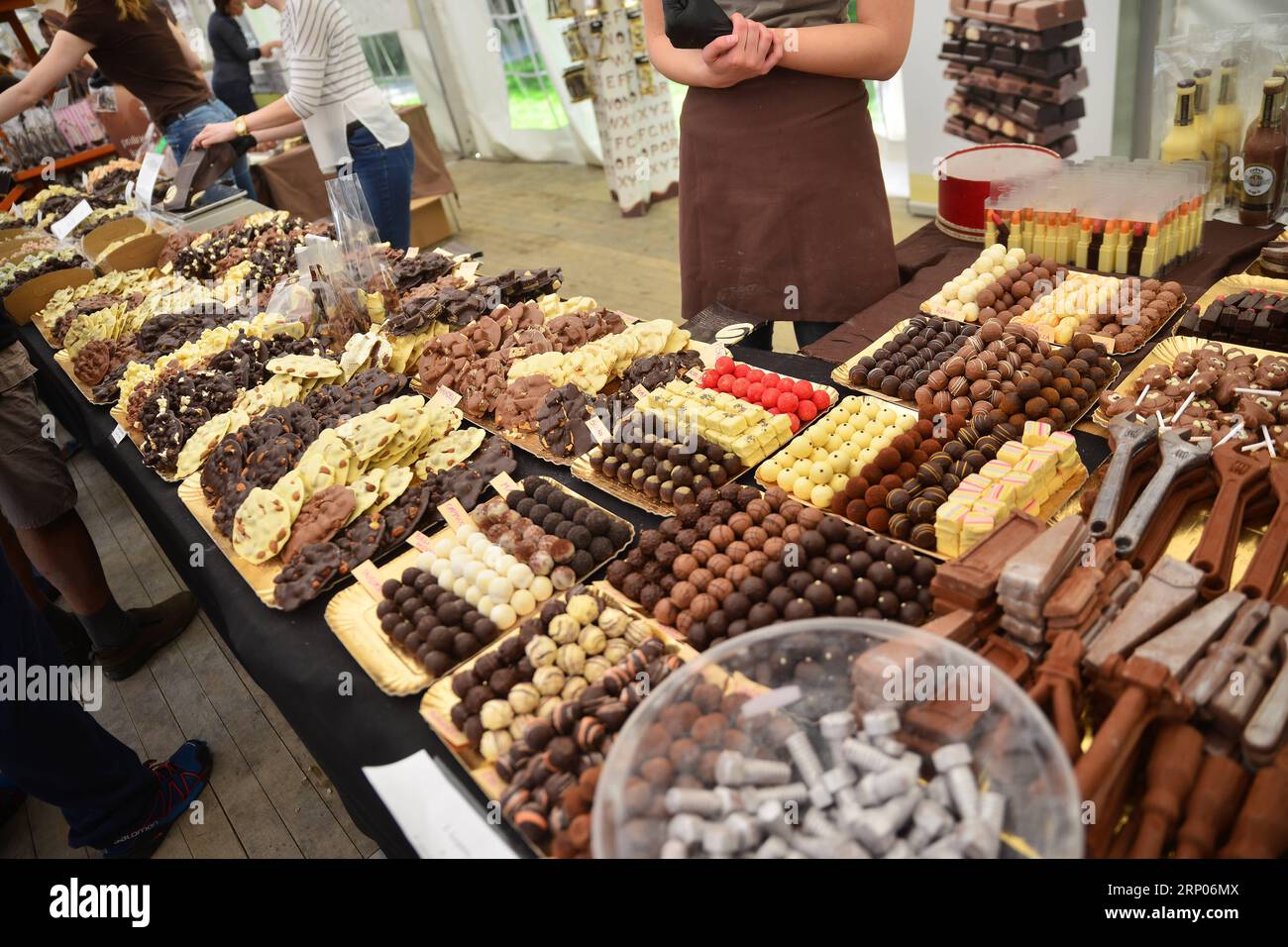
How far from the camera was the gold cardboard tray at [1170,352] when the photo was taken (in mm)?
2174

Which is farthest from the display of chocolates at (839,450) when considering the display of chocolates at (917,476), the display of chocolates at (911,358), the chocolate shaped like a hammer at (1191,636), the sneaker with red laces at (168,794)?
→ the sneaker with red laces at (168,794)

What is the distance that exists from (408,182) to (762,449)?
146 inches

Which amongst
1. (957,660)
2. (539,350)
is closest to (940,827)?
(957,660)

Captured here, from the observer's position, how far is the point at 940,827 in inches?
44.5

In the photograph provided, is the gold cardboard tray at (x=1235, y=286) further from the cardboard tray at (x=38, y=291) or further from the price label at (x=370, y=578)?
the cardboard tray at (x=38, y=291)

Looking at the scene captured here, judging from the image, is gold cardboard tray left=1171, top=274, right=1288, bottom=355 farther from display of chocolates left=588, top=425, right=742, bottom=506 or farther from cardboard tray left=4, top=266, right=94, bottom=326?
cardboard tray left=4, top=266, right=94, bottom=326

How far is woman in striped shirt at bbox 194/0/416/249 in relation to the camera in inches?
160

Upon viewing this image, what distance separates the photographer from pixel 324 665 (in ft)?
6.28

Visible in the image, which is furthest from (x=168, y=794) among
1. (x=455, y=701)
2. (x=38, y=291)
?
(x=38, y=291)

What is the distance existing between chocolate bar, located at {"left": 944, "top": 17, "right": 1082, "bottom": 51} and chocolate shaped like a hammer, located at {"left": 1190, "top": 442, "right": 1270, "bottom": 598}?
3587mm

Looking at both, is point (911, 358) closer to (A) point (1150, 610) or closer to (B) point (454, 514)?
(A) point (1150, 610)

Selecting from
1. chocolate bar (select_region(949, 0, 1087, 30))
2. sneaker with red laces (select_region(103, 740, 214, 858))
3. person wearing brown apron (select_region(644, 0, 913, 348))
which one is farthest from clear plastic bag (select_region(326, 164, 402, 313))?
chocolate bar (select_region(949, 0, 1087, 30))

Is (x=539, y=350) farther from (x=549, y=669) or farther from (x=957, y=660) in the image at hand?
(x=957, y=660)

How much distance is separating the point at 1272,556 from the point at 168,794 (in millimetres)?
3386
